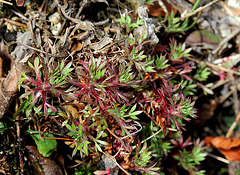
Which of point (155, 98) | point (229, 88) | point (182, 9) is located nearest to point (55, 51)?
point (155, 98)

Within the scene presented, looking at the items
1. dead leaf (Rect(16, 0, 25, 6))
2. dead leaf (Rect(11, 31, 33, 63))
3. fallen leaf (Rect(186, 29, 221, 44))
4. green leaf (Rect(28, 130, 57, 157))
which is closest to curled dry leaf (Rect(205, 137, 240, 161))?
fallen leaf (Rect(186, 29, 221, 44))

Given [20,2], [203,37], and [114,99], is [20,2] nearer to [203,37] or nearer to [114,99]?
[114,99]

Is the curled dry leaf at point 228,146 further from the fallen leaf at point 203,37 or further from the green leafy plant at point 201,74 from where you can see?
the fallen leaf at point 203,37

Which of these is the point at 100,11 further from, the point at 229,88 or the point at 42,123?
the point at 229,88

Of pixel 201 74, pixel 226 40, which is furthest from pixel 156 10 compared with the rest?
pixel 226 40

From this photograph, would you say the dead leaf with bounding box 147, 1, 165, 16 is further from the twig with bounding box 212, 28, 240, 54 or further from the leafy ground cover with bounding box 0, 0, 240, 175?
the twig with bounding box 212, 28, 240, 54
